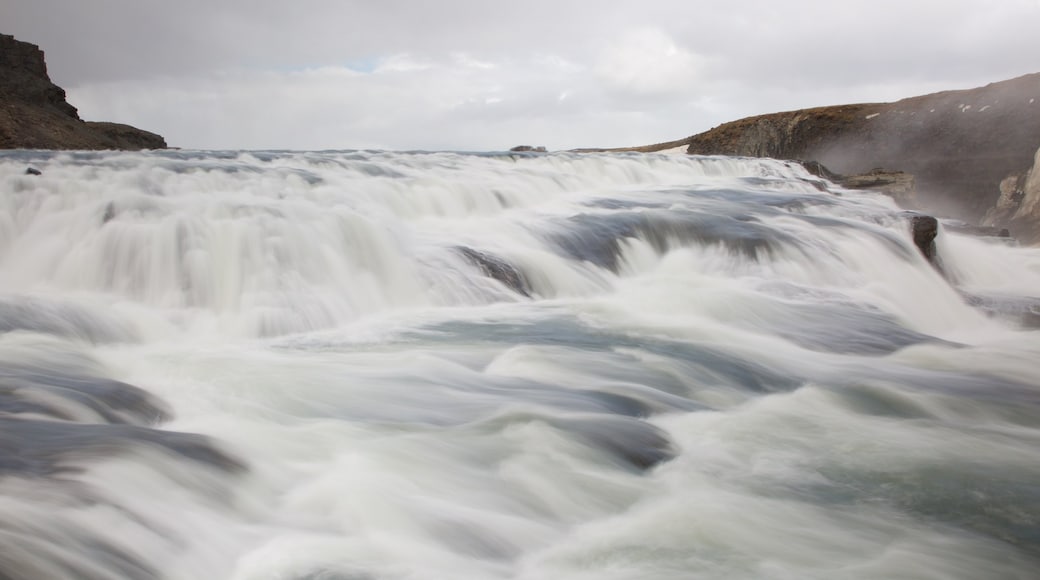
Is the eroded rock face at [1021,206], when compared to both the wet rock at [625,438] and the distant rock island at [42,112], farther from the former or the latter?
the distant rock island at [42,112]

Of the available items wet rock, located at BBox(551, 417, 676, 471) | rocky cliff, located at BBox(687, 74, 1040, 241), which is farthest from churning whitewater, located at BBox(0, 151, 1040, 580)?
rocky cliff, located at BBox(687, 74, 1040, 241)

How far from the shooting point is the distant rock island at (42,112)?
123 ft

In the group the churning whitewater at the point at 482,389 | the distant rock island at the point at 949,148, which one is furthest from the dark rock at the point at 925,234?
the distant rock island at the point at 949,148

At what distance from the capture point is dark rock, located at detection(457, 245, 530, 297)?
784 cm

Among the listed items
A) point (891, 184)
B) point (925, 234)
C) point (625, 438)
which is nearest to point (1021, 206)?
point (891, 184)

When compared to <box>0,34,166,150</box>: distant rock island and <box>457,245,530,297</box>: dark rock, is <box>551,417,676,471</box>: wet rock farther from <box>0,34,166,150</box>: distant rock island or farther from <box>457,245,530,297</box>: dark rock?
<box>0,34,166,150</box>: distant rock island

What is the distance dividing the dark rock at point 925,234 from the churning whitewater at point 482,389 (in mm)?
326

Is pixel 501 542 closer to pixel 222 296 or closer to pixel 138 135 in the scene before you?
pixel 222 296

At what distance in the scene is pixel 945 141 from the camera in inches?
904

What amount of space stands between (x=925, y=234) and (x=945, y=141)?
1476cm

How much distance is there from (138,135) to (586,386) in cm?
5271

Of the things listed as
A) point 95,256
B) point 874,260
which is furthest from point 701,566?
point 874,260

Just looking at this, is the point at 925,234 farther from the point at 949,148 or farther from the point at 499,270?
the point at 949,148

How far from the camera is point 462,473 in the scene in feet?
12.2
